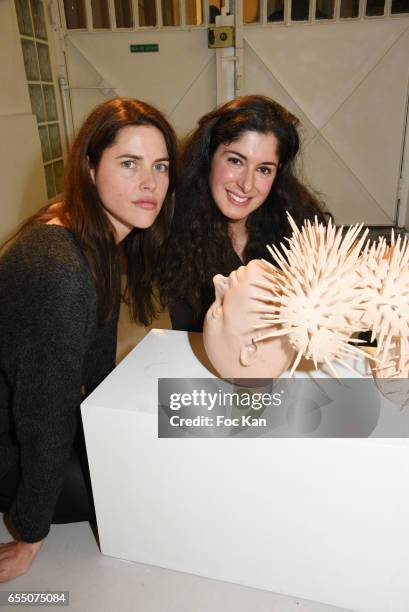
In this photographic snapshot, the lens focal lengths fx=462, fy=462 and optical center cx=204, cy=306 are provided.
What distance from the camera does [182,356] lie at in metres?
0.93

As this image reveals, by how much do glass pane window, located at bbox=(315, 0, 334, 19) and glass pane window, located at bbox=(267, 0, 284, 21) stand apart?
236 mm

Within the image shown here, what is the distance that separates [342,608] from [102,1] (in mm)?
3724

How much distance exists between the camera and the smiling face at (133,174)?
34.3 inches

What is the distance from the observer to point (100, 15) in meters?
3.29

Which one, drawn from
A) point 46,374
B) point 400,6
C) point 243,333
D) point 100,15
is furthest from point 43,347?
point 400,6

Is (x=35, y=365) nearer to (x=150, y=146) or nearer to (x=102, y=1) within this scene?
(x=150, y=146)

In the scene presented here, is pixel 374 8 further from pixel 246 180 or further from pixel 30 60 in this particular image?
pixel 246 180

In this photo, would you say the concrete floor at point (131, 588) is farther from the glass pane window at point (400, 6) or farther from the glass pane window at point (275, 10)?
the glass pane window at point (400, 6)

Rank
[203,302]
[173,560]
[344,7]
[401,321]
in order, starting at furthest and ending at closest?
[344,7], [203,302], [173,560], [401,321]

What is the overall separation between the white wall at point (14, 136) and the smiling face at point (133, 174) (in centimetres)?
192

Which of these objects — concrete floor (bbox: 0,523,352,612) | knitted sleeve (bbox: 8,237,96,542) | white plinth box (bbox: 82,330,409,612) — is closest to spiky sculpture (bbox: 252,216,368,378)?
white plinth box (bbox: 82,330,409,612)

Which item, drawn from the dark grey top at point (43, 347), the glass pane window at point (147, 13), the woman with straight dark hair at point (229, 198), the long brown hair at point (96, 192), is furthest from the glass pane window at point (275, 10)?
the dark grey top at point (43, 347)

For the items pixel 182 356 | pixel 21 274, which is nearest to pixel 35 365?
pixel 21 274

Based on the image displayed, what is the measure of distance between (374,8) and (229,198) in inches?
109
